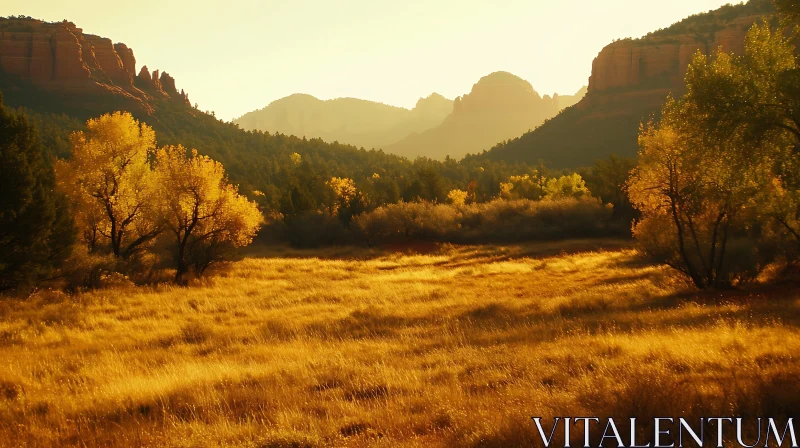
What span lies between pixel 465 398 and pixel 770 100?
10.8m

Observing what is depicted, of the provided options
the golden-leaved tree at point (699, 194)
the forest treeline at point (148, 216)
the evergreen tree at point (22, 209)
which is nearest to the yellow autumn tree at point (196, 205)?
the forest treeline at point (148, 216)

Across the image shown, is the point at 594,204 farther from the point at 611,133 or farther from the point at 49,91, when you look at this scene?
the point at 49,91

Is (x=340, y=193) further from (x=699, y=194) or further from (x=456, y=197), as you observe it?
(x=699, y=194)

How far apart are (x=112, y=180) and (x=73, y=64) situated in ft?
338

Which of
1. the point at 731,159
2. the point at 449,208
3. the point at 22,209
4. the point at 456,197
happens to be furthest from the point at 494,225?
the point at 22,209

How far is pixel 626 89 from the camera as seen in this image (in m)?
121

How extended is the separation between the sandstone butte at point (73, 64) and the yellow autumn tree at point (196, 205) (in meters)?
85.6

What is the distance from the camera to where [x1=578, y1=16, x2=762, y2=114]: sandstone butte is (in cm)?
10369

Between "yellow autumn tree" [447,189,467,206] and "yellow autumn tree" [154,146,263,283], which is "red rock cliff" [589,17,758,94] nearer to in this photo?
"yellow autumn tree" [447,189,467,206]

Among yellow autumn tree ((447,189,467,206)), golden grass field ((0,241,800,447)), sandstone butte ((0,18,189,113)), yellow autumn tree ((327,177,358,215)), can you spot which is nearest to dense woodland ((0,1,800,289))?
yellow autumn tree ((327,177,358,215))

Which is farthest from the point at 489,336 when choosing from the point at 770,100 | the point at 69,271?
the point at 69,271

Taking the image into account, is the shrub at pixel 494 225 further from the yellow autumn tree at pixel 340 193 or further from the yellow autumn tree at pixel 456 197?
the yellow autumn tree at pixel 456 197

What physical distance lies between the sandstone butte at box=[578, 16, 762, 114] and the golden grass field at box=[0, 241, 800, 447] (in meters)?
108

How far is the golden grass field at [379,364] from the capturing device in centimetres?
538
